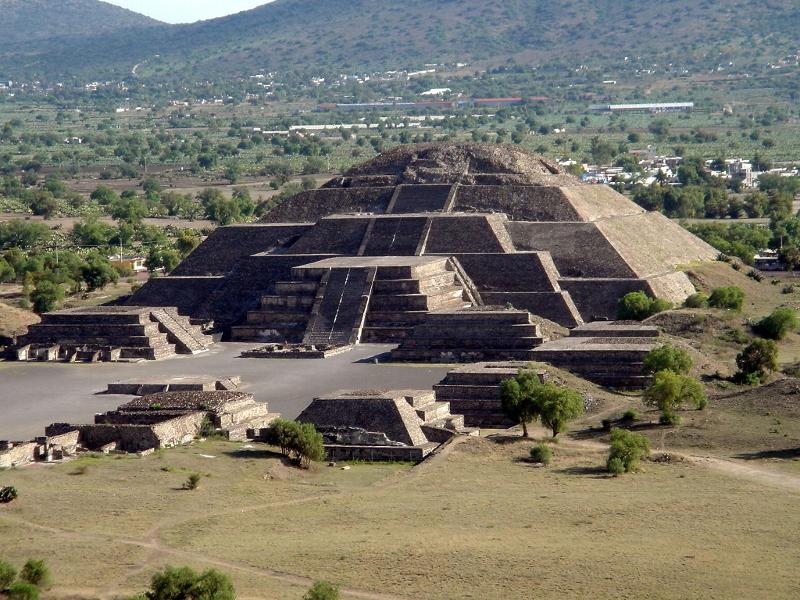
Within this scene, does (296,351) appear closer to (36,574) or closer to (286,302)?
(286,302)

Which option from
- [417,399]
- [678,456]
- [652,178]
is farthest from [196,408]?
[652,178]

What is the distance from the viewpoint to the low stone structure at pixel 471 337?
5909 cm

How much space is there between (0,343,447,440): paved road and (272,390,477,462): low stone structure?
144 inches

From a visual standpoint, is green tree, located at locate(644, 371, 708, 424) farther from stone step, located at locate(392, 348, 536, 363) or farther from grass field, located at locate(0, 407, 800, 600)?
stone step, located at locate(392, 348, 536, 363)

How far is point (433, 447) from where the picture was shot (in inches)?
1772

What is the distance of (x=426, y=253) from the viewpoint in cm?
7206

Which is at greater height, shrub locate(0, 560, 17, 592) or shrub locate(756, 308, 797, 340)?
shrub locate(0, 560, 17, 592)

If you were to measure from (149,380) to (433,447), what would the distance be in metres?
12.4

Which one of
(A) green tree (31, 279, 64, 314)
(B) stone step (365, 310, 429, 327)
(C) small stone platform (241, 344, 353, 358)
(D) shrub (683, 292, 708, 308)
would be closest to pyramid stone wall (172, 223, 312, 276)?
(A) green tree (31, 279, 64, 314)

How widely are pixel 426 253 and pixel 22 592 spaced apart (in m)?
43.0

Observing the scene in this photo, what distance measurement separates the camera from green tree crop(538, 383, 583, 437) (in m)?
45.9

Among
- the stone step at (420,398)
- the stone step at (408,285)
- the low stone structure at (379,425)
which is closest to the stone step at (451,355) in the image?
the stone step at (408,285)

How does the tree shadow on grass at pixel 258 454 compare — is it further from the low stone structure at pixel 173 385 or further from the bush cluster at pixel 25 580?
the bush cluster at pixel 25 580

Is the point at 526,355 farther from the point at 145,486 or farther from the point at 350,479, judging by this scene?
the point at 145,486
